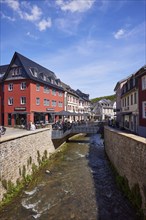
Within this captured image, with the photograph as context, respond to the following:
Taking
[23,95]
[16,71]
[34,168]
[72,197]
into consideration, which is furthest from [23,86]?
[72,197]

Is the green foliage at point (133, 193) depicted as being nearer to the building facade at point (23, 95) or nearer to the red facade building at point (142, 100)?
the red facade building at point (142, 100)

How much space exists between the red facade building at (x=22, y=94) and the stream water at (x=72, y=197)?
52.5 feet

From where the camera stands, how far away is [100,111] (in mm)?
69250

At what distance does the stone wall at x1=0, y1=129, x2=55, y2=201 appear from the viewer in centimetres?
1096

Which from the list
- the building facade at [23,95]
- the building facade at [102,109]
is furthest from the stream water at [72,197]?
the building facade at [102,109]

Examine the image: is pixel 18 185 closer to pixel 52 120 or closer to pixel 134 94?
pixel 134 94

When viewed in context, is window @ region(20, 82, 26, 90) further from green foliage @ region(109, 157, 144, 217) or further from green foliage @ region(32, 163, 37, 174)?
green foliage @ region(109, 157, 144, 217)

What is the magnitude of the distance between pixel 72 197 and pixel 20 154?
4.86m

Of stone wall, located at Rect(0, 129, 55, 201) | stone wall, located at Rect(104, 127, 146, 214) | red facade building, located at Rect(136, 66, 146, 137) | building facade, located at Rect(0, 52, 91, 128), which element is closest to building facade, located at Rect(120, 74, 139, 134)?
red facade building, located at Rect(136, 66, 146, 137)

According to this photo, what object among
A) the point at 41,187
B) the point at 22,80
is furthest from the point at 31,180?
the point at 22,80

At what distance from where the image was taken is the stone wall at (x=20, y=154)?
36.0 feet

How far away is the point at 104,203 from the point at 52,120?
2721 cm

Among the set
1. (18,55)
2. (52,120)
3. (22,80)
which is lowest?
(52,120)

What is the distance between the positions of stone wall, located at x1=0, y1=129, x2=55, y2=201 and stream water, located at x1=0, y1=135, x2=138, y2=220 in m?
1.19
